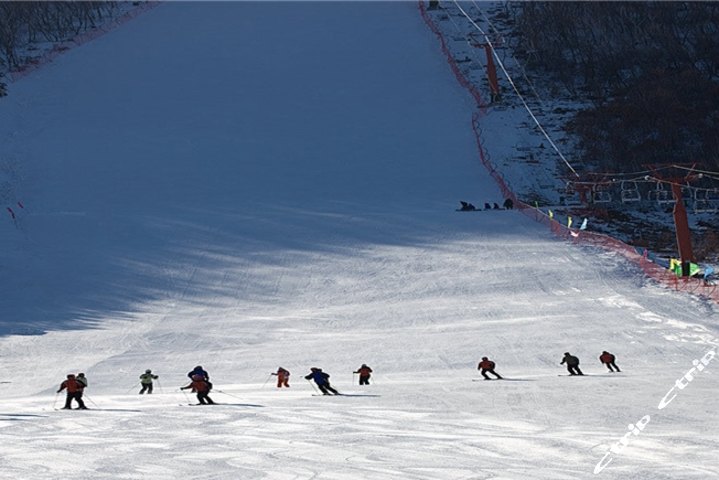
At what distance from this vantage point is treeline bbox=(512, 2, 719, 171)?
53250 mm

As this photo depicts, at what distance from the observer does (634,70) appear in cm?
6281

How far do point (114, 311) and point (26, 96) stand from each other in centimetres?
2813

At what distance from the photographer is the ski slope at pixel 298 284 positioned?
14469 mm

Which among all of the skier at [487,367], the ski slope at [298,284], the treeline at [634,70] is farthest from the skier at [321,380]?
the treeline at [634,70]

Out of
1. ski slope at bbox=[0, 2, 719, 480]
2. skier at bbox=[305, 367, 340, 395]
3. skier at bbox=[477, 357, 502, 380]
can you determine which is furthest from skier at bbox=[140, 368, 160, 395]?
skier at bbox=[477, 357, 502, 380]

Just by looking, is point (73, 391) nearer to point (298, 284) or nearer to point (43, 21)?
point (298, 284)

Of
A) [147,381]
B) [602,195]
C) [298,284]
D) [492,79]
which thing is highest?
[492,79]

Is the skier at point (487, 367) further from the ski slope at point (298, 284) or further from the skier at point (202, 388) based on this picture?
the skier at point (202, 388)

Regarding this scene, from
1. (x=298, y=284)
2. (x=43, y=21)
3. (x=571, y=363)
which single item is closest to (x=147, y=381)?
(x=571, y=363)

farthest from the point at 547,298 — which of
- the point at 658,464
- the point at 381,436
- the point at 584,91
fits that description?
the point at 584,91

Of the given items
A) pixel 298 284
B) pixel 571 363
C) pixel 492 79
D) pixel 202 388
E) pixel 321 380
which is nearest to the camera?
pixel 202 388

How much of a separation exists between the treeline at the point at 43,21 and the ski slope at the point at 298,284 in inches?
130

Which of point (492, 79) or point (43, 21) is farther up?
point (43, 21)

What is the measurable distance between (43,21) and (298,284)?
40318mm
